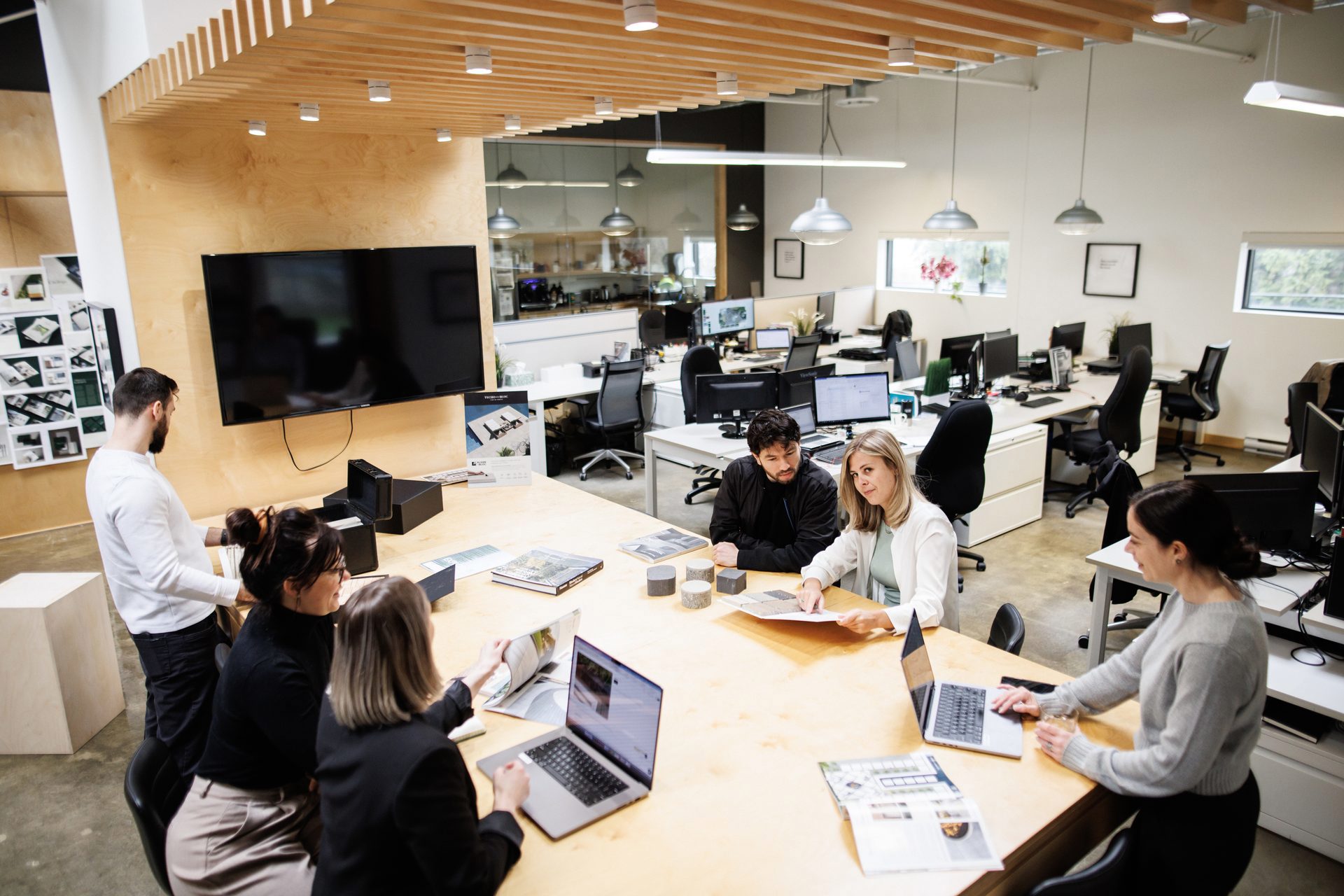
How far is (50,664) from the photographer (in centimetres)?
379

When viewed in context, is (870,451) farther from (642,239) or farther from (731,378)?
(642,239)

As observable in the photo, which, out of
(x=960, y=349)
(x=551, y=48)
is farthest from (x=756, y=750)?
(x=960, y=349)

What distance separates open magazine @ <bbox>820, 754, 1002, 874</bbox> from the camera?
1.88 meters

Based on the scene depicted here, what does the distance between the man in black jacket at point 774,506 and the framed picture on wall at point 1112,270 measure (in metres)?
6.98

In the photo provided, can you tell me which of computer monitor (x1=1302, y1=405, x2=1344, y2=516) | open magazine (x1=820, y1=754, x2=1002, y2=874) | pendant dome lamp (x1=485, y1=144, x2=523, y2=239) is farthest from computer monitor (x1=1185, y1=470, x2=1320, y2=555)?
pendant dome lamp (x1=485, y1=144, x2=523, y2=239)

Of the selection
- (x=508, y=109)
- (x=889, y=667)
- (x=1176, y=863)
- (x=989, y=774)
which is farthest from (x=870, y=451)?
(x=508, y=109)

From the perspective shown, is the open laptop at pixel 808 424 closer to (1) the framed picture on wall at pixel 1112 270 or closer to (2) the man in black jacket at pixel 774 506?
(2) the man in black jacket at pixel 774 506

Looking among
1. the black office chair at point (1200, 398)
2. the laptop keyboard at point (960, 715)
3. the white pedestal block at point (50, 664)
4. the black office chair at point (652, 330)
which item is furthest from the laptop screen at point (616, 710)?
the black office chair at point (1200, 398)

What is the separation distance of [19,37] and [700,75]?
224 inches

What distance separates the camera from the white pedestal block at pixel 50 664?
3771 millimetres

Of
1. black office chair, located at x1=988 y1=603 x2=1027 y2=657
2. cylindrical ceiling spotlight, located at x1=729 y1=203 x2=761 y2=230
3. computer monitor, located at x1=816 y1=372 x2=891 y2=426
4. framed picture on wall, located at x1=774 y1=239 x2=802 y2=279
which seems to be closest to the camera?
black office chair, located at x1=988 y1=603 x2=1027 y2=657

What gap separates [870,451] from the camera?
119 inches

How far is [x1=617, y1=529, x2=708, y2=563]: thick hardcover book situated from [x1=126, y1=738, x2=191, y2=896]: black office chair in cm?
183

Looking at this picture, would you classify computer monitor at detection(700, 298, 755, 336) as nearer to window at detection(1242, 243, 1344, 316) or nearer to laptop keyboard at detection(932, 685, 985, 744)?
window at detection(1242, 243, 1344, 316)
